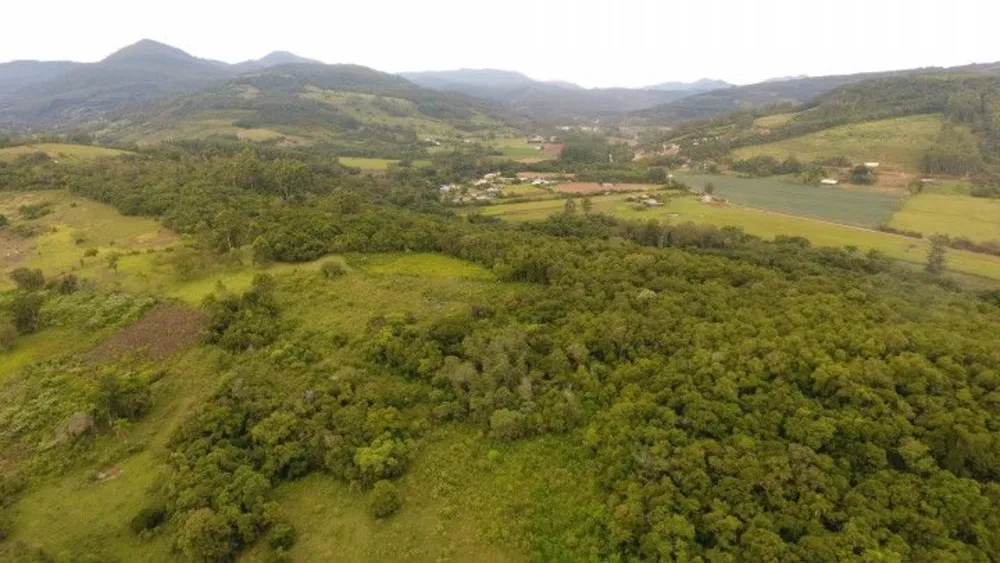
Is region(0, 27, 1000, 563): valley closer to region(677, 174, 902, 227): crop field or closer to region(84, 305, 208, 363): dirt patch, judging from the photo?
region(84, 305, 208, 363): dirt patch

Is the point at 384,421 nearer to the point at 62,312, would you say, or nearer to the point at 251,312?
the point at 251,312

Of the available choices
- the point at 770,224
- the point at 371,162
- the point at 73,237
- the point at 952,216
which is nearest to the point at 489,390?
the point at 770,224

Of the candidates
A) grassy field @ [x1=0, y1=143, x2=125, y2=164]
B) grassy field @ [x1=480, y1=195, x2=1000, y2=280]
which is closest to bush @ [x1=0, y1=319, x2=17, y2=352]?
grassy field @ [x1=480, y1=195, x2=1000, y2=280]

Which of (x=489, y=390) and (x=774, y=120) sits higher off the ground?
(x=774, y=120)

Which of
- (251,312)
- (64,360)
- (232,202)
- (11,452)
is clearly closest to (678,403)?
(251,312)

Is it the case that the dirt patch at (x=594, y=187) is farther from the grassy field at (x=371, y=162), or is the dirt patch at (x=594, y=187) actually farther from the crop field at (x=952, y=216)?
the grassy field at (x=371, y=162)

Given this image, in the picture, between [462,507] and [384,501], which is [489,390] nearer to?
[462,507]
